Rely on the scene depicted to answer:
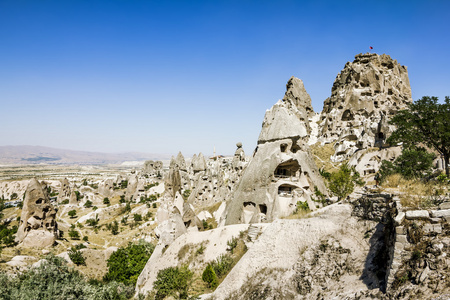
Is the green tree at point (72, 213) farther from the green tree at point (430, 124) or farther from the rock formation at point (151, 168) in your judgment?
the green tree at point (430, 124)

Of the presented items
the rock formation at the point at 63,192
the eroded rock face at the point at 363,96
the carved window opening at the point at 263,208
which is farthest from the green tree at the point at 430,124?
the rock formation at the point at 63,192

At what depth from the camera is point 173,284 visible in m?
13.2

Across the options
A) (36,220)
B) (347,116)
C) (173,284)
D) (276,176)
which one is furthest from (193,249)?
(347,116)

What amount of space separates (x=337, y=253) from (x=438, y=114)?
1414 centimetres

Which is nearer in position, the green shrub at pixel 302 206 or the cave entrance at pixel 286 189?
the green shrub at pixel 302 206

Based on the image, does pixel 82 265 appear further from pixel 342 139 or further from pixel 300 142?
pixel 342 139

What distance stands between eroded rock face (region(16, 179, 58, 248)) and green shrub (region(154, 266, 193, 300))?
58.3 ft

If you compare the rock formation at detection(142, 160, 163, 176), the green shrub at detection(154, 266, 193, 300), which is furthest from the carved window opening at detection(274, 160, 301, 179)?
the rock formation at detection(142, 160, 163, 176)

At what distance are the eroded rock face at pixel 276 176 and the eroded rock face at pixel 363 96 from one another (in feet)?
113

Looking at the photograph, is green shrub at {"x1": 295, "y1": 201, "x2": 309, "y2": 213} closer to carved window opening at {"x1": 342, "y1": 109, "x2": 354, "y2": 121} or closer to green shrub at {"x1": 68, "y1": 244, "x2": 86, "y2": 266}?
green shrub at {"x1": 68, "y1": 244, "x2": 86, "y2": 266}

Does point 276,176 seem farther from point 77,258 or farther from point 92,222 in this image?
point 92,222

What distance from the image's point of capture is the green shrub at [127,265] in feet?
58.8

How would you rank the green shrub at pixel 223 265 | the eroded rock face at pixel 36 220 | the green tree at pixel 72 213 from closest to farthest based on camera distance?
the green shrub at pixel 223 265 < the eroded rock face at pixel 36 220 < the green tree at pixel 72 213

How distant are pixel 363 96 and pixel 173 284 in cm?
5917
